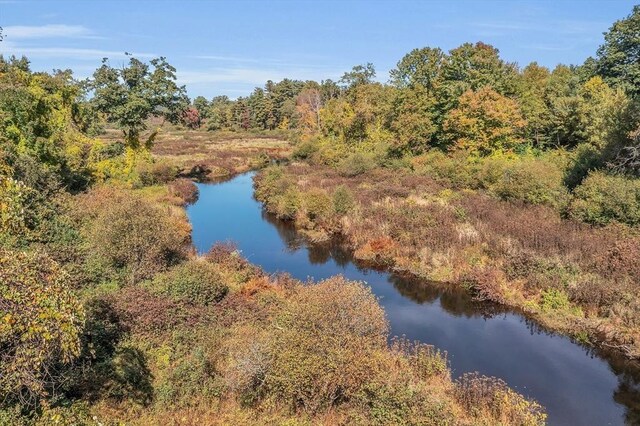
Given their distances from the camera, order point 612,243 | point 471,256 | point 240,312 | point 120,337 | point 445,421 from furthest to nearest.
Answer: point 471,256, point 612,243, point 240,312, point 120,337, point 445,421

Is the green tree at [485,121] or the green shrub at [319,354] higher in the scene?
the green tree at [485,121]

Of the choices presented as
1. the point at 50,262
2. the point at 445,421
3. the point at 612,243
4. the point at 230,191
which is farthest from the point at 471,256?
the point at 230,191

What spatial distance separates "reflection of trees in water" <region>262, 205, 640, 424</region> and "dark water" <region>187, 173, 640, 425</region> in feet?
0.10

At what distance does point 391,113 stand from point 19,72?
3630 cm

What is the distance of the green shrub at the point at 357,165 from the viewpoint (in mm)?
46875

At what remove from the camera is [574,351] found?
1633cm

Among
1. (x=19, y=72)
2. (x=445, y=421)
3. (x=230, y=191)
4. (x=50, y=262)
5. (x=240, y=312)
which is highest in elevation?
(x=19, y=72)

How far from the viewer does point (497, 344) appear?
17.2 meters

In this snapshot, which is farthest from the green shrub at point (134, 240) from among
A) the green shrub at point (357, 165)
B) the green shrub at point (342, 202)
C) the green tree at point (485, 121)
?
the green tree at point (485, 121)

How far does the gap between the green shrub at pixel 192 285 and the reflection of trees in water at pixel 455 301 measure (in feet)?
31.5

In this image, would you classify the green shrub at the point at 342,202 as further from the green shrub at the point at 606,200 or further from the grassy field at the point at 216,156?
the grassy field at the point at 216,156

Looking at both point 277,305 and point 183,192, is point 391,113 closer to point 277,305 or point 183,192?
point 183,192

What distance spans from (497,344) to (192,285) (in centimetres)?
1209

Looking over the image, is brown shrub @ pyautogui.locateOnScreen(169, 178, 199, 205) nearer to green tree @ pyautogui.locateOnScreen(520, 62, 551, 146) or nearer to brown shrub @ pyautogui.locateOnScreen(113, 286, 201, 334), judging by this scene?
brown shrub @ pyautogui.locateOnScreen(113, 286, 201, 334)
